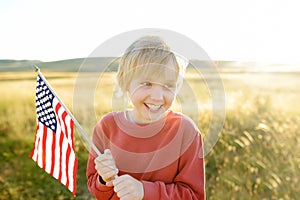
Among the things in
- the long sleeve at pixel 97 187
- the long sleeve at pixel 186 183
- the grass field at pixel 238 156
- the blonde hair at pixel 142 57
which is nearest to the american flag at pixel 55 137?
the long sleeve at pixel 97 187

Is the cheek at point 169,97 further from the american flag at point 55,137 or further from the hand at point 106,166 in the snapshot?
the american flag at point 55,137

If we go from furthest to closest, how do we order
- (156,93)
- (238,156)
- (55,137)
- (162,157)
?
(238,156), (55,137), (162,157), (156,93)

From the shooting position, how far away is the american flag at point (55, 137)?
3.19 m

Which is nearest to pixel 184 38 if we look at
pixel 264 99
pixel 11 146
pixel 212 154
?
pixel 212 154

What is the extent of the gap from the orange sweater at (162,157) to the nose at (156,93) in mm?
175

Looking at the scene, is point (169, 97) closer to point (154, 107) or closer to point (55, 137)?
point (154, 107)

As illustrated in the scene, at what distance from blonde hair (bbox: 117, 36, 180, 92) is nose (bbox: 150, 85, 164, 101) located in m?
0.10

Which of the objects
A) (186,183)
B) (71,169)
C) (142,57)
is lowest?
(71,169)

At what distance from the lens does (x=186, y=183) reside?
276 centimetres

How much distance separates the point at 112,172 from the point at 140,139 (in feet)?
0.68

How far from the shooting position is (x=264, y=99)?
7.02m

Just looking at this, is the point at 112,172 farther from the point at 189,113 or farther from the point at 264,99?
the point at 264,99

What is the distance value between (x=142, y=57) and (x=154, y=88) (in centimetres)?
15

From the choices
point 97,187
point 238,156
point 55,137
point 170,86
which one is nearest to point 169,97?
point 170,86
